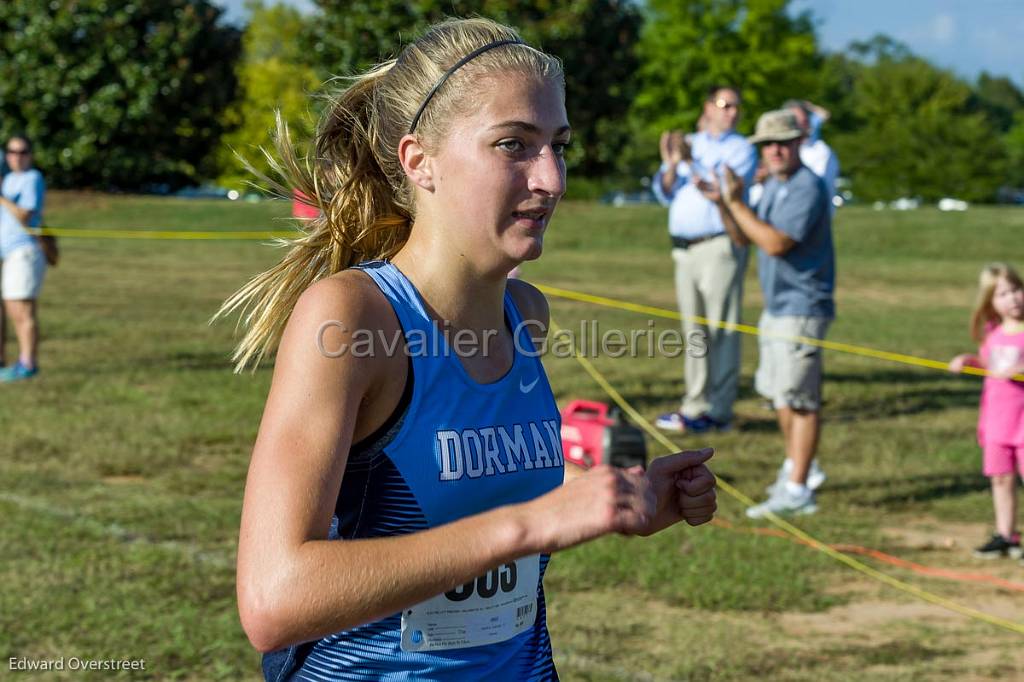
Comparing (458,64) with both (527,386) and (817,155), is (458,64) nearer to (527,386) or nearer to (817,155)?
(527,386)

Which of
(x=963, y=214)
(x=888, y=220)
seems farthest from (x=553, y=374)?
(x=963, y=214)

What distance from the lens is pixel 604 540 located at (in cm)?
647

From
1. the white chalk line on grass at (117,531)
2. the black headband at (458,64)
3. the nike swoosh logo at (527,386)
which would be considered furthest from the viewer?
the white chalk line on grass at (117,531)

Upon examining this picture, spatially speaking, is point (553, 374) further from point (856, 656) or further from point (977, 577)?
point (856, 656)

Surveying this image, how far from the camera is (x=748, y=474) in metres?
8.20

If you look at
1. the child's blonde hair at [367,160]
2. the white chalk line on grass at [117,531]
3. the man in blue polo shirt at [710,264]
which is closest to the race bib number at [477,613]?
the child's blonde hair at [367,160]

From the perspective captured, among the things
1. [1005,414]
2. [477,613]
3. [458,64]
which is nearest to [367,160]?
[458,64]

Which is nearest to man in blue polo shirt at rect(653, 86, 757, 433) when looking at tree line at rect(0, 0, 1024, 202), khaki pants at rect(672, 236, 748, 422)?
khaki pants at rect(672, 236, 748, 422)

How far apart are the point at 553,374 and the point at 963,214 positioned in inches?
1176

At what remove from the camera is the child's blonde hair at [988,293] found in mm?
6824

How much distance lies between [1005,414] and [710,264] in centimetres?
350

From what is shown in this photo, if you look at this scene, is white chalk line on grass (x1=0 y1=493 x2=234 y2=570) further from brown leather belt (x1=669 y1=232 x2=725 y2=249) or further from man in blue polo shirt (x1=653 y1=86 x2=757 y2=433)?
brown leather belt (x1=669 y1=232 x2=725 y2=249)

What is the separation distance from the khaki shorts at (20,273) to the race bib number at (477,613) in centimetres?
925

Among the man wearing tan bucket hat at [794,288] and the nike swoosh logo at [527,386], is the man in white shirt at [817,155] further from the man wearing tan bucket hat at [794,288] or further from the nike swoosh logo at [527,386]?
the nike swoosh logo at [527,386]
